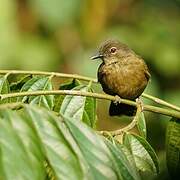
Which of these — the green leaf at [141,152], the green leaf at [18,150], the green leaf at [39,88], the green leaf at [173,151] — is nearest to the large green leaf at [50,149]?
the green leaf at [18,150]

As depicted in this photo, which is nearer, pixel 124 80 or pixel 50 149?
pixel 50 149

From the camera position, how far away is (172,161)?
227 centimetres

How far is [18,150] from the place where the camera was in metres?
1.27

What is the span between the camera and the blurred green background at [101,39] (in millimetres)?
4410

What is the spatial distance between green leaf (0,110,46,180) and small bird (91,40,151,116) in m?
2.16

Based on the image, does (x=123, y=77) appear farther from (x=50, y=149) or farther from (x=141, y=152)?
(x=50, y=149)

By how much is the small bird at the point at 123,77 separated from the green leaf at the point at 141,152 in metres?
1.30

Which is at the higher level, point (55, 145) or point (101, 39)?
point (55, 145)

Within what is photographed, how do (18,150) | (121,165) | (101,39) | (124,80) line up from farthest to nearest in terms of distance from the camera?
(101,39) < (124,80) < (121,165) < (18,150)

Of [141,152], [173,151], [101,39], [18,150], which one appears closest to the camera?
[18,150]

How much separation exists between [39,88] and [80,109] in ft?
0.59

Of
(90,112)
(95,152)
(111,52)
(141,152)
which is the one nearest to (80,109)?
(90,112)

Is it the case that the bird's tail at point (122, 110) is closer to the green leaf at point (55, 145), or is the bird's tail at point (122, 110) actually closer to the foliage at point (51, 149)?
the foliage at point (51, 149)

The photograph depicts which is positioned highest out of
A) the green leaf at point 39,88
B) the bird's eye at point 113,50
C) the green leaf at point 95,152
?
the green leaf at point 95,152
